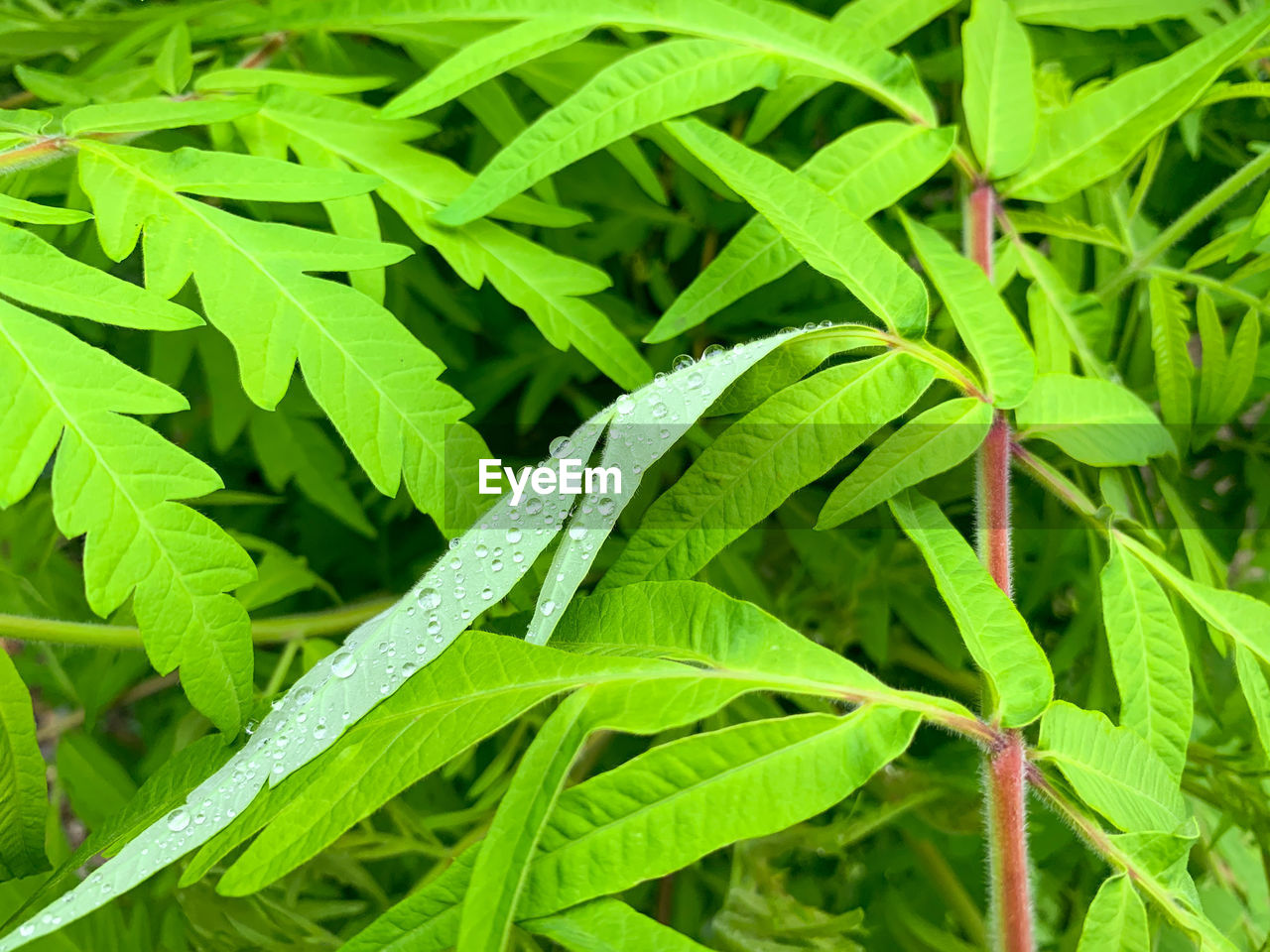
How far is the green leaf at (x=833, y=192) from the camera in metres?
0.60

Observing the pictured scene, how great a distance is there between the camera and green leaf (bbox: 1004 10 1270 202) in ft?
2.03

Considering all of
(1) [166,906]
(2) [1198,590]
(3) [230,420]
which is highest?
(3) [230,420]

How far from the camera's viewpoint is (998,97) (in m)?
0.66

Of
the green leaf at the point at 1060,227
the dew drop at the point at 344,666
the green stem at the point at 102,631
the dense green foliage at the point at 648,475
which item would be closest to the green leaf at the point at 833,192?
the dense green foliage at the point at 648,475

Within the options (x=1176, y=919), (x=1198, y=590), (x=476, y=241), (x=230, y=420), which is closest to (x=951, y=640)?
(x=1198, y=590)

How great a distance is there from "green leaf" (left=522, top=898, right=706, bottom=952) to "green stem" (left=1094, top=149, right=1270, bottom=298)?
0.61 meters

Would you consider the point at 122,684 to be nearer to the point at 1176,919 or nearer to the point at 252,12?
the point at 252,12

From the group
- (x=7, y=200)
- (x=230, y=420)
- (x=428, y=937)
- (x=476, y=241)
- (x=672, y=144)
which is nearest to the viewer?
(x=428, y=937)

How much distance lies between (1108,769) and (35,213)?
617 mm

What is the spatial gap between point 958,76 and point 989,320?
16.0 inches

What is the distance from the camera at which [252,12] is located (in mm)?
756

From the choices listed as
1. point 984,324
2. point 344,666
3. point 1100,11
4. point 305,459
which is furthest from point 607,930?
point 1100,11

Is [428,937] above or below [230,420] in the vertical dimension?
below

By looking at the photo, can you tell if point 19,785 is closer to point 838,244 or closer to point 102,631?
point 102,631
